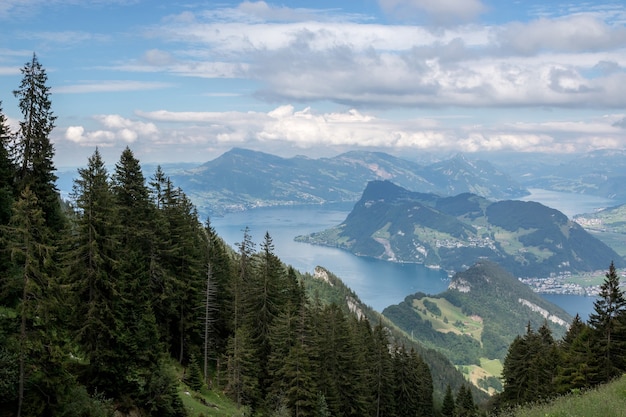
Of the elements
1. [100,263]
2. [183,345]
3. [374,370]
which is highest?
[100,263]

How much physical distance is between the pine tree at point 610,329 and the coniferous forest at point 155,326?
106 millimetres

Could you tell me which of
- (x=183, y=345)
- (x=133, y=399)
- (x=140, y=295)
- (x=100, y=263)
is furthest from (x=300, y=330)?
(x=100, y=263)

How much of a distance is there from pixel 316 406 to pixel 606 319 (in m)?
25.8

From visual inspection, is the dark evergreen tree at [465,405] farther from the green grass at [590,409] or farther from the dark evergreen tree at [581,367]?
the green grass at [590,409]

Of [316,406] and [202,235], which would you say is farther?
[202,235]

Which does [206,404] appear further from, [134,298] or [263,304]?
[263,304]

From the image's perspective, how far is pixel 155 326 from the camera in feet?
93.5

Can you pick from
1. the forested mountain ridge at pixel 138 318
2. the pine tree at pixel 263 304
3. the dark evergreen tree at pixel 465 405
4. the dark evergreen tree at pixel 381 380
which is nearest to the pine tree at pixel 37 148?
the forested mountain ridge at pixel 138 318

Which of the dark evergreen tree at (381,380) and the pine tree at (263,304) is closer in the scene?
the pine tree at (263,304)

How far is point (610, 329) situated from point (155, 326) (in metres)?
36.6

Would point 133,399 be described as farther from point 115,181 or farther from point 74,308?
point 115,181

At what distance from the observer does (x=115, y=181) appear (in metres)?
34.4

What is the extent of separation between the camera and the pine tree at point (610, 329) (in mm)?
39906

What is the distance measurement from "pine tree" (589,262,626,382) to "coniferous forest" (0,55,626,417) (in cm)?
11
